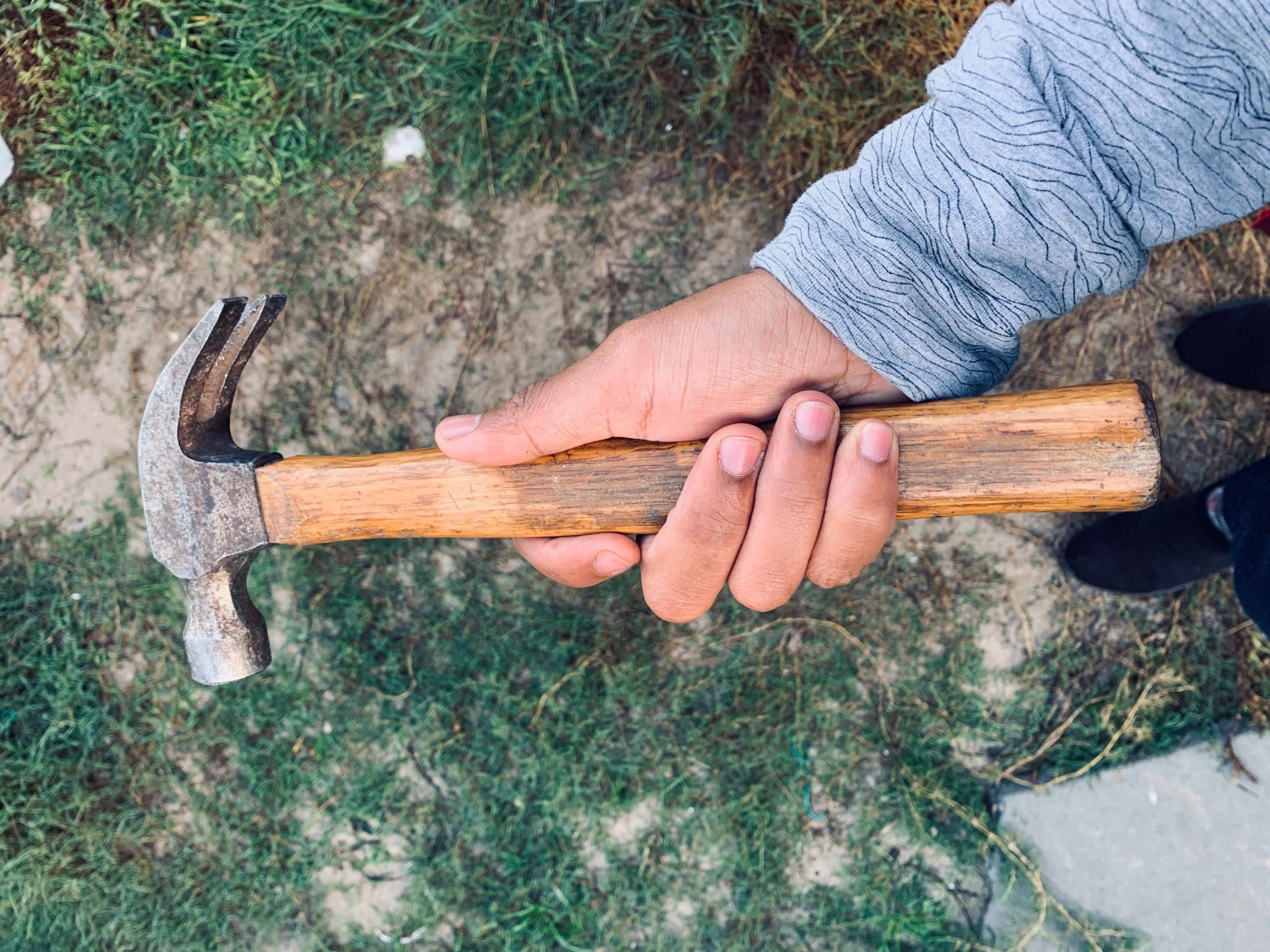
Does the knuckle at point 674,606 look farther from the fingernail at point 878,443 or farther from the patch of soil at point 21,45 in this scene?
the patch of soil at point 21,45

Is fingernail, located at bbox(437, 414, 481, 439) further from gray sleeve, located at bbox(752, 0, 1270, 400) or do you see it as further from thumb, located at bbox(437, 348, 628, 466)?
gray sleeve, located at bbox(752, 0, 1270, 400)

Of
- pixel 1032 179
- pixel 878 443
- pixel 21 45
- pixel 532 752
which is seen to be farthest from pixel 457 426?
pixel 21 45

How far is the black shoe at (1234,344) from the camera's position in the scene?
2.33m

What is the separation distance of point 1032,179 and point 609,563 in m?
1.20

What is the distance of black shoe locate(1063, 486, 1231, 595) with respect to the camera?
2326mm

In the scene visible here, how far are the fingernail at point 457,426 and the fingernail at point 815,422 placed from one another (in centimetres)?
71

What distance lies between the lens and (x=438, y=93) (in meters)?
2.36

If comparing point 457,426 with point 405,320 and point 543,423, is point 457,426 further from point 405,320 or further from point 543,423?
point 405,320

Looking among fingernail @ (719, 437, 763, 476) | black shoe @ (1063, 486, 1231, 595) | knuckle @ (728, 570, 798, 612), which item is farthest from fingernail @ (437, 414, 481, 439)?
black shoe @ (1063, 486, 1231, 595)

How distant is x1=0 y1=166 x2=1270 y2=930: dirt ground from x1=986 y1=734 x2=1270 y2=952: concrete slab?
1106 millimetres

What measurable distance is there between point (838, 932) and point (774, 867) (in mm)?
325

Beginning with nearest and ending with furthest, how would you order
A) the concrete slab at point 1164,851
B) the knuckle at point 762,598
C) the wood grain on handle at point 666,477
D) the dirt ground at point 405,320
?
1. the wood grain on handle at point 666,477
2. the knuckle at point 762,598
3. the dirt ground at point 405,320
4. the concrete slab at point 1164,851

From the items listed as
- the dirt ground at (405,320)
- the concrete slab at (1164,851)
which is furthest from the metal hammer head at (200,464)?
the concrete slab at (1164,851)

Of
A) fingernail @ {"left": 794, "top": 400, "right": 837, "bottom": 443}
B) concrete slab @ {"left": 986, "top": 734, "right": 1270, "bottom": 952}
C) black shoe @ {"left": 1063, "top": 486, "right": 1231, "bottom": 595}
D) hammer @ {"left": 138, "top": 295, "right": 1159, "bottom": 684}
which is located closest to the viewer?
fingernail @ {"left": 794, "top": 400, "right": 837, "bottom": 443}
